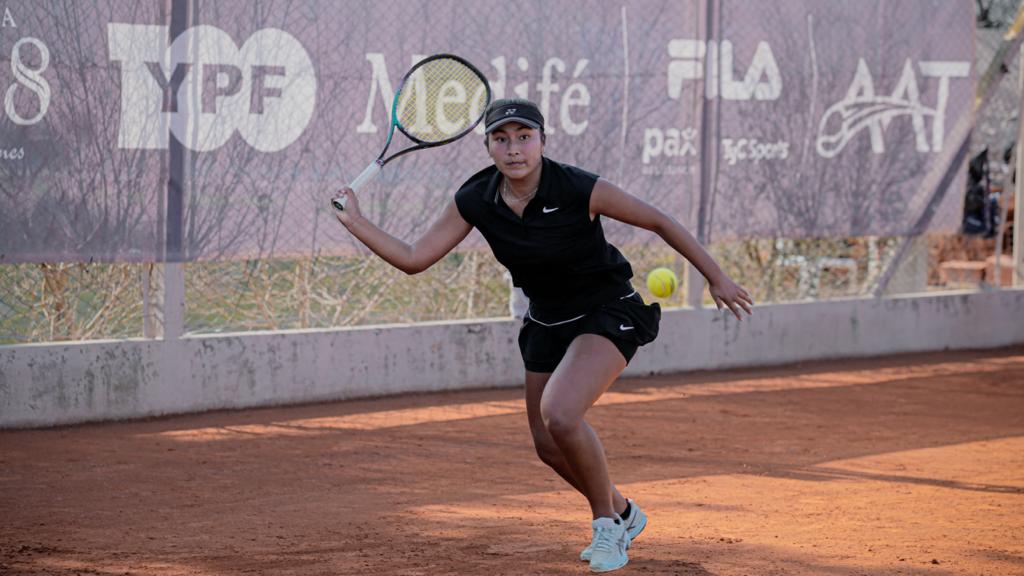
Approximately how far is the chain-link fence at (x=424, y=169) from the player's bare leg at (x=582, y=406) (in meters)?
3.74

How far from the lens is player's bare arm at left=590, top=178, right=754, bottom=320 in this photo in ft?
15.3

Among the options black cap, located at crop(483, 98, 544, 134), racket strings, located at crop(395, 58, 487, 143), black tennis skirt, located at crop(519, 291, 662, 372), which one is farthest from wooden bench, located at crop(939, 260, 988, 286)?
black cap, located at crop(483, 98, 544, 134)

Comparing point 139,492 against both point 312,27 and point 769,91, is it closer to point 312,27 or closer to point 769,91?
point 312,27

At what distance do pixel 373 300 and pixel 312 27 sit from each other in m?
1.82

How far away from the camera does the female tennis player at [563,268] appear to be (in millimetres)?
4652

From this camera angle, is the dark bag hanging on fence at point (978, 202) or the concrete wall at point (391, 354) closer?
the concrete wall at point (391, 354)

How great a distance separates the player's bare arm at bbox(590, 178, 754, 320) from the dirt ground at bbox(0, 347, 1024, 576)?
100 centimetres

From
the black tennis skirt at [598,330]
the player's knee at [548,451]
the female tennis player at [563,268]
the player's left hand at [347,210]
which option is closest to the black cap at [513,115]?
the female tennis player at [563,268]

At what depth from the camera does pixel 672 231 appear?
15.4 feet

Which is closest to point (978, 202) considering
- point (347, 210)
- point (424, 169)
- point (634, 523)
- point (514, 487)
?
point (424, 169)

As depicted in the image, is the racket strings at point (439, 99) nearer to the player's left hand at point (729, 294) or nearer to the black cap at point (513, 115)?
the black cap at point (513, 115)

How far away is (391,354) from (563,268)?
3.90 m

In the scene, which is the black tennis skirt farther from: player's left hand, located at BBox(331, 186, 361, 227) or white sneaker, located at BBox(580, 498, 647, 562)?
player's left hand, located at BBox(331, 186, 361, 227)

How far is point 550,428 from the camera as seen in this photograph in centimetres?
459
